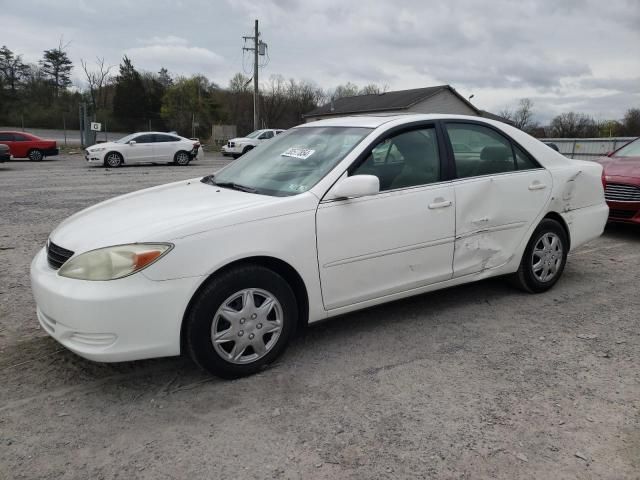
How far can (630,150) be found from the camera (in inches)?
323

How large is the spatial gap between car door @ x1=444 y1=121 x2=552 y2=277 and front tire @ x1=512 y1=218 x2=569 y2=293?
7.7 inches

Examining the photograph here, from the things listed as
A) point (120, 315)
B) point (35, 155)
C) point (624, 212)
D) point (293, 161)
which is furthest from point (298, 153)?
point (35, 155)

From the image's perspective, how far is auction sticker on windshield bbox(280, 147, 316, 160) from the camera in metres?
3.72

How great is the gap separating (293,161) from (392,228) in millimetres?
880

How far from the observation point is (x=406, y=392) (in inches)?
116

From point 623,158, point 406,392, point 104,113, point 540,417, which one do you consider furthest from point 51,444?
point 104,113

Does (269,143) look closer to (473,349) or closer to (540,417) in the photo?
(473,349)

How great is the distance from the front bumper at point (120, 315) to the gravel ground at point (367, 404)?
0.34 meters

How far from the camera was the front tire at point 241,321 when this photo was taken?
287 cm

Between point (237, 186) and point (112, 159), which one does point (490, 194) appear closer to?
point (237, 186)

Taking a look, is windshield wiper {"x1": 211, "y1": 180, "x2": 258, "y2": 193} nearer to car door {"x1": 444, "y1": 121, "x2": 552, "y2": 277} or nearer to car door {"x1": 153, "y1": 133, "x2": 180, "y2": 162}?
car door {"x1": 444, "y1": 121, "x2": 552, "y2": 277}

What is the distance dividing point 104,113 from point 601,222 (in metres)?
45.5

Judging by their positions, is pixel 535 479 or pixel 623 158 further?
pixel 623 158

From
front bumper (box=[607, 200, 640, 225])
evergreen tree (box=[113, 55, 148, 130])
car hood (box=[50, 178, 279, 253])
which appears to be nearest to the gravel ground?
car hood (box=[50, 178, 279, 253])
